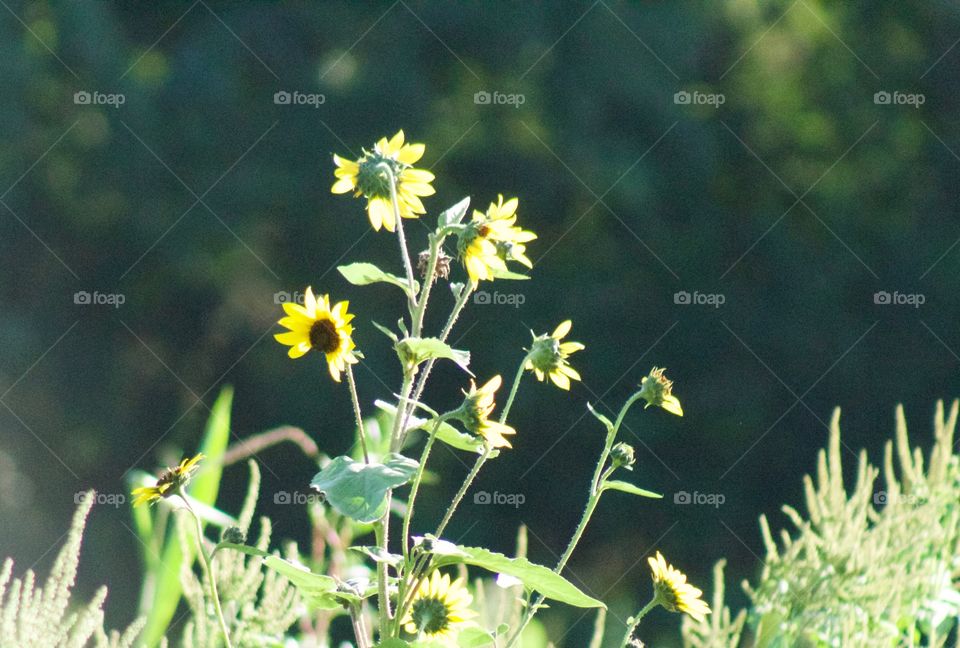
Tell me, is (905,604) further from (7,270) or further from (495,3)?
(7,270)

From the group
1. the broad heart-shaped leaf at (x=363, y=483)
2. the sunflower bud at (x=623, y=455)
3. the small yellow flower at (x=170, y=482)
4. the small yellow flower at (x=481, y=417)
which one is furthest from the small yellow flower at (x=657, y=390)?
the small yellow flower at (x=170, y=482)

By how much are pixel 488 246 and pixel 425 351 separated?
12cm

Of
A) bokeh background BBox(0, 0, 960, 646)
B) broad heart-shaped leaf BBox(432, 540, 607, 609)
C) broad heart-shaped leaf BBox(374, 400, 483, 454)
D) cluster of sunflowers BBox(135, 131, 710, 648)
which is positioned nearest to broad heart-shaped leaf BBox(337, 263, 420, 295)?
cluster of sunflowers BBox(135, 131, 710, 648)

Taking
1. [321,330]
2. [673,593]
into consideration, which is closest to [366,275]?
[321,330]

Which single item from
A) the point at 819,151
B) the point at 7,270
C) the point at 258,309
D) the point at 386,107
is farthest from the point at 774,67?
the point at 7,270

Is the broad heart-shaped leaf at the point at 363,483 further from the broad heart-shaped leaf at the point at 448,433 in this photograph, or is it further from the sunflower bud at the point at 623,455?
the sunflower bud at the point at 623,455

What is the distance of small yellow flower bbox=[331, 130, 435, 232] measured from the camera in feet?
3.23

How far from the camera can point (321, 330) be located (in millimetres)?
962

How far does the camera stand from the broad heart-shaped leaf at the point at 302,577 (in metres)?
0.87

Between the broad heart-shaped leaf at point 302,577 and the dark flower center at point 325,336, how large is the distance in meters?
0.18

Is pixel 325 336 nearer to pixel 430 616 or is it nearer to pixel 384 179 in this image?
pixel 384 179

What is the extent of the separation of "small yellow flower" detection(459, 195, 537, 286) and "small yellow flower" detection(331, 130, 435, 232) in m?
0.05

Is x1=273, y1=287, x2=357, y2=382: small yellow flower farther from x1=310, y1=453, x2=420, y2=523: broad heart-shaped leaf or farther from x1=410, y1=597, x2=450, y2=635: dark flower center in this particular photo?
x1=410, y1=597, x2=450, y2=635: dark flower center

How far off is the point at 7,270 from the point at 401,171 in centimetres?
515
